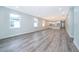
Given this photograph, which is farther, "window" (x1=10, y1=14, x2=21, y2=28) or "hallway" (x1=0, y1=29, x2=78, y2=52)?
"window" (x1=10, y1=14, x2=21, y2=28)

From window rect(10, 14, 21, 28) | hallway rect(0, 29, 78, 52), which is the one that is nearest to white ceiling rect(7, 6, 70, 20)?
window rect(10, 14, 21, 28)

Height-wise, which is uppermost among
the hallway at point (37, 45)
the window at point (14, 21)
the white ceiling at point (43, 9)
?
the white ceiling at point (43, 9)

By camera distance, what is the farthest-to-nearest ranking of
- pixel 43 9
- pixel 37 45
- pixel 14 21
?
pixel 14 21
pixel 43 9
pixel 37 45

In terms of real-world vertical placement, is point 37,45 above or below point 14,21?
below

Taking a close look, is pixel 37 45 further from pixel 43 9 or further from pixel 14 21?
pixel 14 21

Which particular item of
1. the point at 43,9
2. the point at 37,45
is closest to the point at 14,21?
the point at 43,9

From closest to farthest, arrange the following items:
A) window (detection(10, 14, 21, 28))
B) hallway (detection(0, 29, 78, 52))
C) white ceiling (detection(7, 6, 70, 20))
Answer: hallway (detection(0, 29, 78, 52)) → white ceiling (detection(7, 6, 70, 20)) → window (detection(10, 14, 21, 28))

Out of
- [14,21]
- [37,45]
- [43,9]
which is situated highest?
[43,9]

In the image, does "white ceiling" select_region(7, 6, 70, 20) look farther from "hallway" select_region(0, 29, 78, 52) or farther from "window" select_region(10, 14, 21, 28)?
"hallway" select_region(0, 29, 78, 52)

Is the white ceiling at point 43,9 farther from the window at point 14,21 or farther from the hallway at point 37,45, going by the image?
the hallway at point 37,45

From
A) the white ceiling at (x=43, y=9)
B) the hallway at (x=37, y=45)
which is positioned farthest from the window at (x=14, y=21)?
the hallway at (x=37, y=45)
